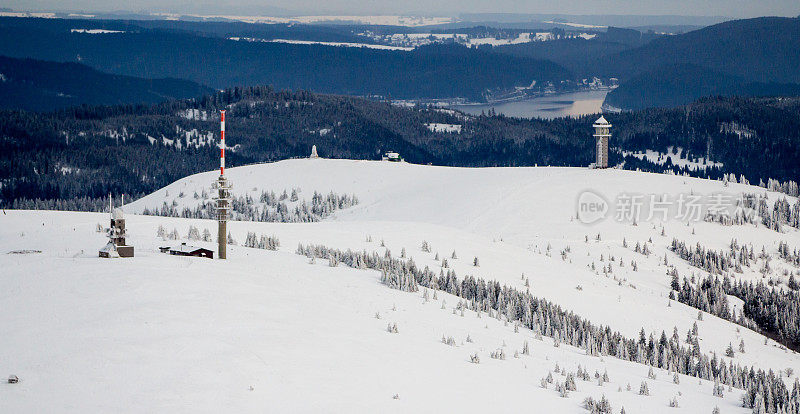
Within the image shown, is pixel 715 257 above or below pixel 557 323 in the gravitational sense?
below

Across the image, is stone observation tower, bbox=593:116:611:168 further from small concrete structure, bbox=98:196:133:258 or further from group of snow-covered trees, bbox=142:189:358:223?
small concrete structure, bbox=98:196:133:258

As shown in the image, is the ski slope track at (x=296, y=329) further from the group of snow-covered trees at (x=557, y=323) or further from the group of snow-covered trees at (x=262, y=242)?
the group of snow-covered trees at (x=557, y=323)

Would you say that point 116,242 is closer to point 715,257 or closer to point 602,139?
point 715,257

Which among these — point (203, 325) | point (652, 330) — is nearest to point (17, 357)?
point (203, 325)

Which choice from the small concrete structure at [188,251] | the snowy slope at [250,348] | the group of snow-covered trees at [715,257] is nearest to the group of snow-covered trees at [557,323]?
the snowy slope at [250,348]

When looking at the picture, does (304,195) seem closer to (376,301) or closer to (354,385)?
(376,301)

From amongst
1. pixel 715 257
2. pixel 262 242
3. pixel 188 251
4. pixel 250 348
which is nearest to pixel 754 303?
pixel 715 257
